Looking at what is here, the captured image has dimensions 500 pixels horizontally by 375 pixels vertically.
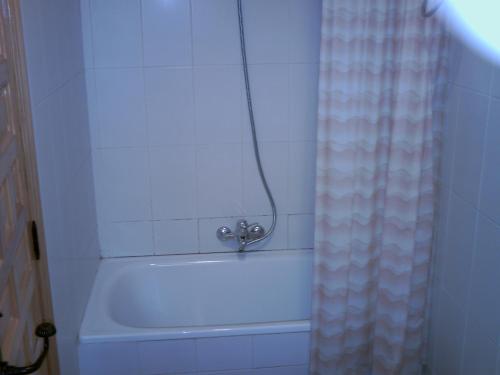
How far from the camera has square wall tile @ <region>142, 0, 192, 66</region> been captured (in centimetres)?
232

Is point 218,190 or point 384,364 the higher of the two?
point 218,190

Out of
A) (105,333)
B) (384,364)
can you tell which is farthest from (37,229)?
(384,364)

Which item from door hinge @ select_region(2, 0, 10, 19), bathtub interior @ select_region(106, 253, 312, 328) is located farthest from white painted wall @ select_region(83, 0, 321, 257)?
door hinge @ select_region(2, 0, 10, 19)

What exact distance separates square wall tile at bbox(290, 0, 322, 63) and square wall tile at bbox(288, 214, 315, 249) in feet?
2.52

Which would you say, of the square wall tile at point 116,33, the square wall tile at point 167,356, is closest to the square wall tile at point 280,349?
the square wall tile at point 167,356

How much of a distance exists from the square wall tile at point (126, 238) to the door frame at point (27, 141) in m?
1.05

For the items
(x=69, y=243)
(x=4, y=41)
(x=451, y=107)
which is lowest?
(x=69, y=243)

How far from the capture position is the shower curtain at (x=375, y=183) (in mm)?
1864

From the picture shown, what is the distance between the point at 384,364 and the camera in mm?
2123

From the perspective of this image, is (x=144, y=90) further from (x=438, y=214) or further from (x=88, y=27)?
(x=438, y=214)

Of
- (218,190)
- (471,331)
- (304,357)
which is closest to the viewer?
(471,331)

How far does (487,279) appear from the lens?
5.57 feet

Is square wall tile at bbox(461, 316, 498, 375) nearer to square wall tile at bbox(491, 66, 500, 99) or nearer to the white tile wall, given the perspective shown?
the white tile wall

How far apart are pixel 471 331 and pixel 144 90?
1.66 metres
